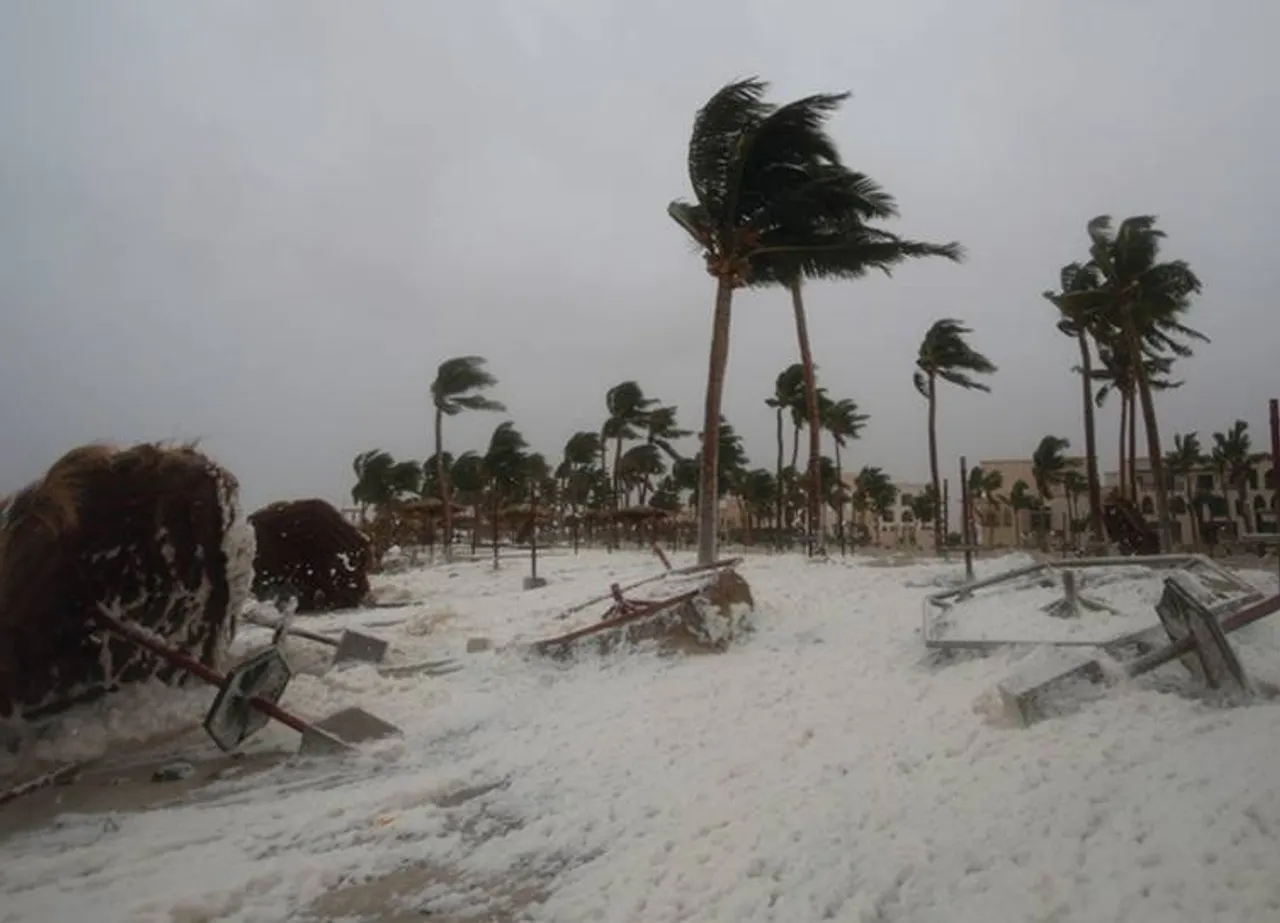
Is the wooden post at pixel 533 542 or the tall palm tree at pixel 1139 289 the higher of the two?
the tall palm tree at pixel 1139 289

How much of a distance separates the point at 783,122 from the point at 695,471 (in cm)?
4383

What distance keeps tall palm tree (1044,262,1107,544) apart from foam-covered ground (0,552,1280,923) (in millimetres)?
19565

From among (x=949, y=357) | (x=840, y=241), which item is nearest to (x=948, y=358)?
(x=949, y=357)

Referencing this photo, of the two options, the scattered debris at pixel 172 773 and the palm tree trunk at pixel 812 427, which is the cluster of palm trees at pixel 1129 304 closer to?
the palm tree trunk at pixel 812 427

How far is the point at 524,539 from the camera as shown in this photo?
1511 inches

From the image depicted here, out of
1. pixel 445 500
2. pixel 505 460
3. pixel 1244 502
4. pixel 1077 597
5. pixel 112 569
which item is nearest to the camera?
pixel 112 569

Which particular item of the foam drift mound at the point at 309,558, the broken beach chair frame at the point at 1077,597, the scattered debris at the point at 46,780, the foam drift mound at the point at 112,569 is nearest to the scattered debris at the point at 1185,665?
the broken beach chair frame at the point at 1077,597

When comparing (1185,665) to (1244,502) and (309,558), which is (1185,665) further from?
(1244,502)

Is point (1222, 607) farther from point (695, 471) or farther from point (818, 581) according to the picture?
point (695, 471)

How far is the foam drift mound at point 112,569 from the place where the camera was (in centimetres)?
519

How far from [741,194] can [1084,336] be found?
17643 mm

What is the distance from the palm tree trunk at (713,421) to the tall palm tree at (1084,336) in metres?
14.4

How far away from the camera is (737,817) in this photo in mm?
3814

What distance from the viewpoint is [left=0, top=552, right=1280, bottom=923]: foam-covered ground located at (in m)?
2.90
